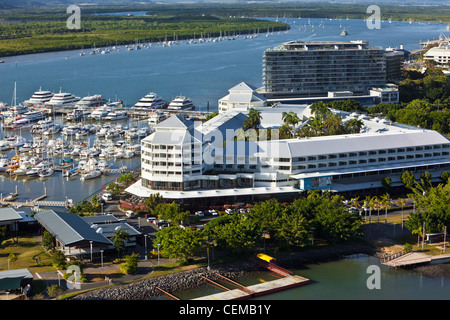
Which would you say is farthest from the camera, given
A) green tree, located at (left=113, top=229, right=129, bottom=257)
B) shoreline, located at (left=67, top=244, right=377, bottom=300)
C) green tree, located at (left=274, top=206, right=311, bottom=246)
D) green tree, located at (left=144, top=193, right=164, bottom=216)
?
green tree, located at (left=144, top=193, right=164, bottom=216)

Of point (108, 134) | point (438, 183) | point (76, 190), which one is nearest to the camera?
point (438, 183)

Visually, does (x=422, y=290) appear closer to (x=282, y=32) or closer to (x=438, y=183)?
(x=438, y=183)

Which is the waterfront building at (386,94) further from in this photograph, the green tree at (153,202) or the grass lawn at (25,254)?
the grass lawn at (25,254)

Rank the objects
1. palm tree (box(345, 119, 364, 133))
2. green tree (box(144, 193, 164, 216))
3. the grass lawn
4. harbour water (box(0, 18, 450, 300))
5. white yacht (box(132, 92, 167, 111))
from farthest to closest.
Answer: white yacht (box(132, 92, 167, 111)), palm tree (box(345, 119, 364, 133)), green tree (box(144, 193, 164, 216)), the grass lawn, harbour water (box(0, 18, 450, 300))

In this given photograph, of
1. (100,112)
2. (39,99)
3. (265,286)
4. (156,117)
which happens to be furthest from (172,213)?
(39,99)

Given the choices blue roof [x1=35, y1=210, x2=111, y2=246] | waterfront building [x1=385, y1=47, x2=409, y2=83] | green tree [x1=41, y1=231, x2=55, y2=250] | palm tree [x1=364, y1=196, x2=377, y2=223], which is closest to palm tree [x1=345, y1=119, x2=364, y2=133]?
palm tree [x1=364, y1=196, x2=377, y2=223]

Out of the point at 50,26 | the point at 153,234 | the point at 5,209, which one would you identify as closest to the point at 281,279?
the point at 153,234

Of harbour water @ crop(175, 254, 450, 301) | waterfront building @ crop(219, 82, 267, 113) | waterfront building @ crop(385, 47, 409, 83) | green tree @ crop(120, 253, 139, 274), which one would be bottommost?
harbour water @ crop(175, 254, 450, 301)

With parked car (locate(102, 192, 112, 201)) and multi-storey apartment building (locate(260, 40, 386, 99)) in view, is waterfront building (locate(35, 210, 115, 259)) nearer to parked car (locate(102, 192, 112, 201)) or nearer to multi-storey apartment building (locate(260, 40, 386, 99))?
parked car (locate(102, 192, 112, 201))
